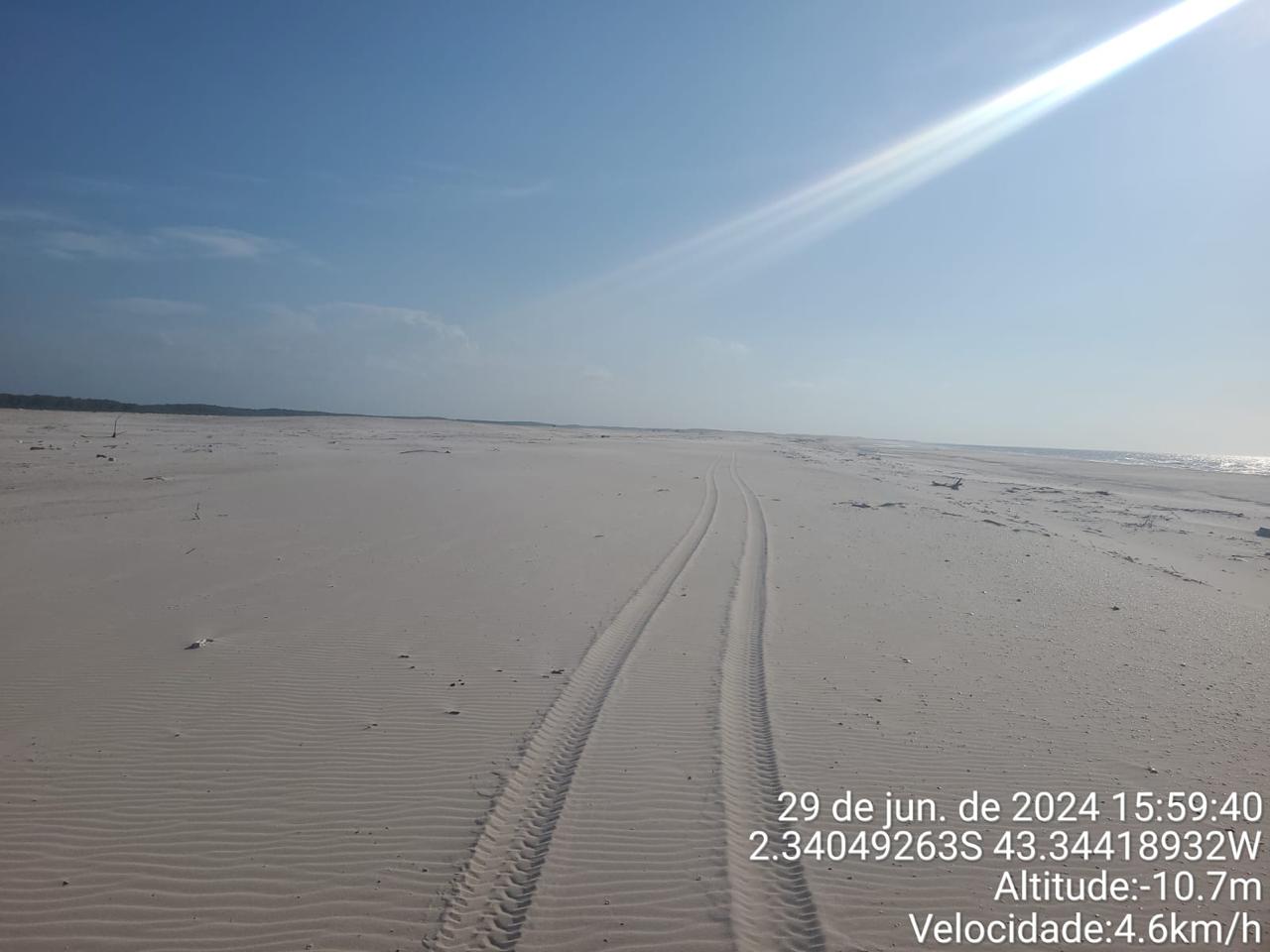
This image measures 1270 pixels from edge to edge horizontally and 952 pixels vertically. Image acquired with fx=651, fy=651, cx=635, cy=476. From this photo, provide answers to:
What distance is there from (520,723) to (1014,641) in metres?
6.85

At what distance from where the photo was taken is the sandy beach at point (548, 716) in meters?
4.27

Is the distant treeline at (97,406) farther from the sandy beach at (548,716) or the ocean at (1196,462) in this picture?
the ocean at (1196,462)

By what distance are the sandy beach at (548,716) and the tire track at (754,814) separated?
25mm

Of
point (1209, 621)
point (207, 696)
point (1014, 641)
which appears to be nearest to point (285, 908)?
point (207, 696)

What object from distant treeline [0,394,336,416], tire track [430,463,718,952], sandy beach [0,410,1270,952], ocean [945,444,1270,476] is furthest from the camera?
distant treeline [0,394,336,416]

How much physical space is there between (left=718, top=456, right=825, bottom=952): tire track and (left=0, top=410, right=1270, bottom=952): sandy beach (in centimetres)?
2

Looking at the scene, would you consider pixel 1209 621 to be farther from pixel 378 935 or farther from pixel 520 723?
pixel 378 935

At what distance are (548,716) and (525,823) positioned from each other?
1681 mm

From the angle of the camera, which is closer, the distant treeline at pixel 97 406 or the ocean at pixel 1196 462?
the ocean at pixel 1196 462

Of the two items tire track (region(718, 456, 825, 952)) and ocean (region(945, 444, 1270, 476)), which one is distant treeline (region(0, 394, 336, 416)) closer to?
tire track (region(718, 456, 825, 952))

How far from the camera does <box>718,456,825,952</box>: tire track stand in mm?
4070

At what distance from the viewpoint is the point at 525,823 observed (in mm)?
4961

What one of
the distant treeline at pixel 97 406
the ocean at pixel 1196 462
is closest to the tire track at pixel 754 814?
the ocean at pixel 1196 462

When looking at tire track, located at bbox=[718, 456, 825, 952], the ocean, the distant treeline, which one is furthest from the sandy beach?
the distant treeline
